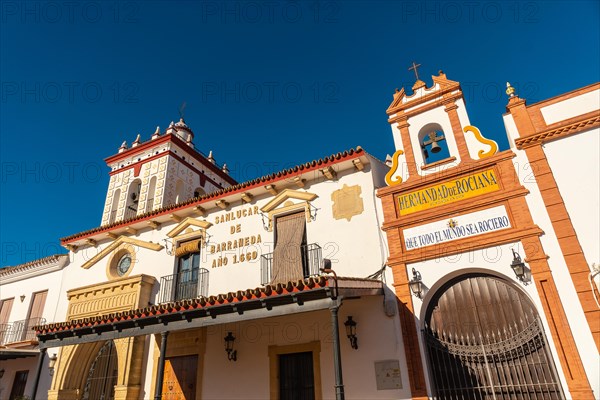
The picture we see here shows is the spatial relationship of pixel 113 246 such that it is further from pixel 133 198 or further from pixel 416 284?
pixel 416 284

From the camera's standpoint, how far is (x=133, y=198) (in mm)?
18188

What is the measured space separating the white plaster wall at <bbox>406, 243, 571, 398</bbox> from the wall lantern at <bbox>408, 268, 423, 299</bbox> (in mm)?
80

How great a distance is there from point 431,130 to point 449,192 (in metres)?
1.91

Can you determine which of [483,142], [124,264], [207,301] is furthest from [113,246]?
[483,142]

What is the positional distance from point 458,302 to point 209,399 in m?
6.02

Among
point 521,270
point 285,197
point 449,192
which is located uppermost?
point 285,197

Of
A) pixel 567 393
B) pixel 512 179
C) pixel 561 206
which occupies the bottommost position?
pixel 567 393

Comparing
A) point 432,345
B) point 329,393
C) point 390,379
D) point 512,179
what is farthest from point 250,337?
point 512,179

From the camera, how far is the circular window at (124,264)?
1208 cm

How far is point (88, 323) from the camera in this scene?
842 cm

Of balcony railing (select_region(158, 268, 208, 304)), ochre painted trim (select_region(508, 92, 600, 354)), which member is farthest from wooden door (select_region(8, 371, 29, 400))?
ochre painted trim (select_region(508, 92, 600, 354))

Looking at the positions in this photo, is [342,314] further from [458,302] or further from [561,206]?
[561,206]

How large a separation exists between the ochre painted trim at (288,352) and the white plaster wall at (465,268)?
2.17m

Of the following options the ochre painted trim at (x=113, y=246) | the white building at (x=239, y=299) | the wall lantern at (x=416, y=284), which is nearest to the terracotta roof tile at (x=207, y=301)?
the white building at (x=239, y=299)
